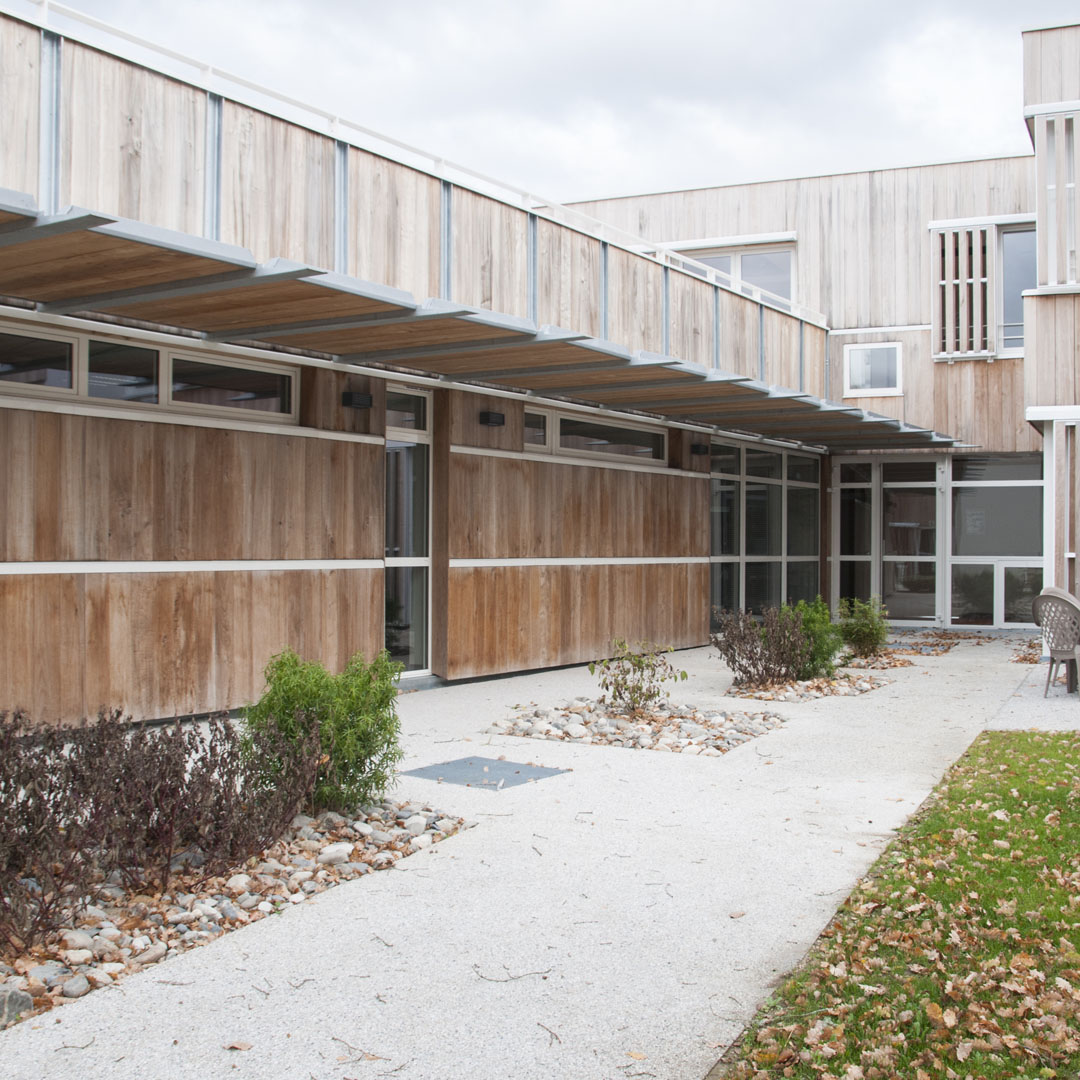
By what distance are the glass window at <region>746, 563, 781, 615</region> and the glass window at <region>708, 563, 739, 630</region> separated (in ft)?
1.29

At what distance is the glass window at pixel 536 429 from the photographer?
13094mm

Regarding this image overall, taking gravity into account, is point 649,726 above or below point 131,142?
below

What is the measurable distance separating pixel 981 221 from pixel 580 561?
9.88 m

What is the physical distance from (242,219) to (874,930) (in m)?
6.82

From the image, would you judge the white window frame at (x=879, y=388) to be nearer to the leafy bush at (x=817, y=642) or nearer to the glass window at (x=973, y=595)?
the glass window at (x=973, y=595)

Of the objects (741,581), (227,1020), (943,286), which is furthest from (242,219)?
(943,286)

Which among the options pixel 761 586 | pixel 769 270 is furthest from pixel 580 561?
pixel 769 270

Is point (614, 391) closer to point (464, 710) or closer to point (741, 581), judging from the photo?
point (464, 710)

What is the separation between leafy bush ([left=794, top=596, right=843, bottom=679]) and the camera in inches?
473

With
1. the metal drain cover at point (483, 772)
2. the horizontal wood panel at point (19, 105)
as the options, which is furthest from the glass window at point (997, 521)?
the horizontal wood panel at point (19, 105)

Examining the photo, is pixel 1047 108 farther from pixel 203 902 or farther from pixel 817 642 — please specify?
pixel 203 902

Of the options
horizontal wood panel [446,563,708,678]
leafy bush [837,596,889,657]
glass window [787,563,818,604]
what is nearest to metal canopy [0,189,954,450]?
horizontal wood panel [446,563,708,678]

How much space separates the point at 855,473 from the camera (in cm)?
2083

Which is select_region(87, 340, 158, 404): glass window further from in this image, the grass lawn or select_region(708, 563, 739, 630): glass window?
select_region(708, 563, 739, 630): glass window
